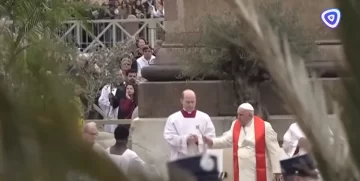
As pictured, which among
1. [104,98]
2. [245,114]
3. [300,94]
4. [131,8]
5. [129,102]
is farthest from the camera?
[131,8]

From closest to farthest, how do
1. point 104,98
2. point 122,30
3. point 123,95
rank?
point 123,95
point 104,98
point 122,30

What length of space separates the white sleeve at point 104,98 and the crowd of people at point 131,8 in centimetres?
540

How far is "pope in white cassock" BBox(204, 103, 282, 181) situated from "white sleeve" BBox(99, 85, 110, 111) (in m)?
3.67

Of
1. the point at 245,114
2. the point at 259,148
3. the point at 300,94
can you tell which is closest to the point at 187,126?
the point at 245,114

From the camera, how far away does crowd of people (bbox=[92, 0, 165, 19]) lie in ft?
58.0

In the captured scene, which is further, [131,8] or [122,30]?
[131,8]

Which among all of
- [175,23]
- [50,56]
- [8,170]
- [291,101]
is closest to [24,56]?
[50,56]

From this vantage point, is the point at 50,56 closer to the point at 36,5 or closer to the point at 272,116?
the point at 36,5

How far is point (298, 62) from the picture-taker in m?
1.15

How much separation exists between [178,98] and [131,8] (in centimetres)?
773

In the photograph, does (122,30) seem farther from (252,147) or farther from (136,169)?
(136,169)

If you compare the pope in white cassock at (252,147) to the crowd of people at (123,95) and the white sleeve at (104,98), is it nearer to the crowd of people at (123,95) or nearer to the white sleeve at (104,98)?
the crowd of people at (123,95)

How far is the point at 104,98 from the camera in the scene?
12.0m

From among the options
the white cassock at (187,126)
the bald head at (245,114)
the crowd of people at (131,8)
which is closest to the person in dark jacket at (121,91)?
the white cassock at (187,126)
